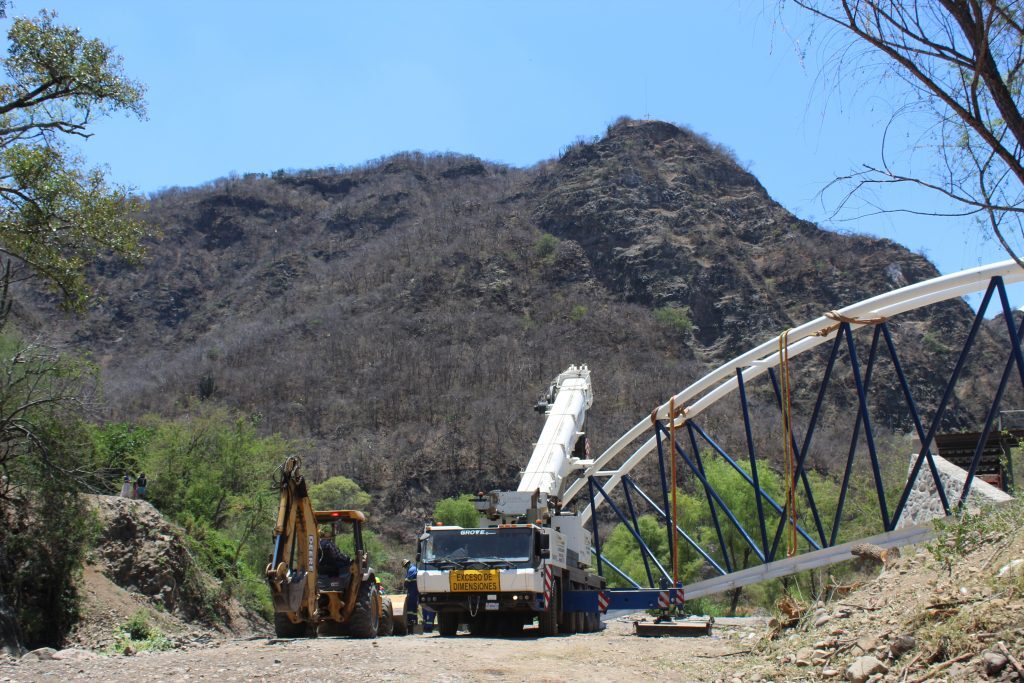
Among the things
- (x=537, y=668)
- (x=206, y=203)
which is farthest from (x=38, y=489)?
(x=206, y=203)

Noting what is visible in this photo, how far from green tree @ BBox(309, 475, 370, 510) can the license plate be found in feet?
126

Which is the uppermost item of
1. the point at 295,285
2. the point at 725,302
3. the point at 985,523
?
the point at 295,285

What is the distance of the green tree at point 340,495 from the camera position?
57656 mm

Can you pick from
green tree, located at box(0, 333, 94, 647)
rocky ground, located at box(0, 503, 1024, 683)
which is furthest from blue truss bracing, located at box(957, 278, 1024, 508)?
green tree, located at box(0, 333, 94, 647)

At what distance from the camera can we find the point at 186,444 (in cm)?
3759

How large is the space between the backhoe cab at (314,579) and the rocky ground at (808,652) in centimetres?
92

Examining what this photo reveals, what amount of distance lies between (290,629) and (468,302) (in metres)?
92.6

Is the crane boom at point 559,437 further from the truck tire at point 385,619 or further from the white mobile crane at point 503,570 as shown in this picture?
the truck tire at point 385,619

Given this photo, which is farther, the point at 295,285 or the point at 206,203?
the point at 206,203

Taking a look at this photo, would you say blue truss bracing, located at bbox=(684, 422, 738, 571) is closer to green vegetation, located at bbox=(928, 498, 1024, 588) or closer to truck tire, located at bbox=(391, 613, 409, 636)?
truck tire, located at bbox=(391, 613, 409, 636)

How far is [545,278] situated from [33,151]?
325ft

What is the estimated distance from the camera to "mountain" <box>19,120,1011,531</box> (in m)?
77.4

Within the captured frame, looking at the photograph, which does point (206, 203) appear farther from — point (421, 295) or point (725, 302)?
point (725, 302)

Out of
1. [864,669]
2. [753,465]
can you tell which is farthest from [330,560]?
[864,669]
